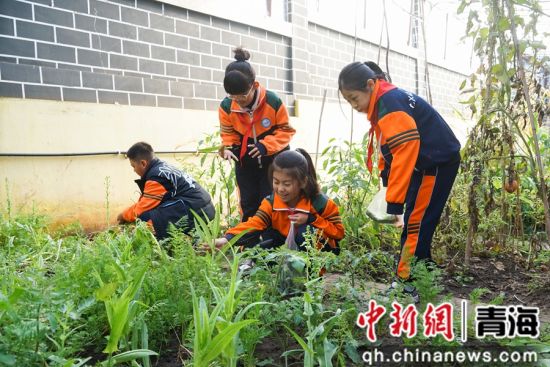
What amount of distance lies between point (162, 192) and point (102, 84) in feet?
4.27

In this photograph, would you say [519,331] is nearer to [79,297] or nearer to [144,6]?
[79,297]

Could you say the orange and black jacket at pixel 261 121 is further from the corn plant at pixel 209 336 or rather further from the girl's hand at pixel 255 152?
the corn plant at pixel 209 336

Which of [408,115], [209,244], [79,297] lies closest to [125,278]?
[79,297]

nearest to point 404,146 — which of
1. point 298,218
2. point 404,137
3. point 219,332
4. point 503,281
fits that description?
point 404,137

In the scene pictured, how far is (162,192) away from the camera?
136 inches

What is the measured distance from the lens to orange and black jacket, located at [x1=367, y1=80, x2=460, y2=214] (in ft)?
7.59

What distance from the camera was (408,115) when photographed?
2.36 meters

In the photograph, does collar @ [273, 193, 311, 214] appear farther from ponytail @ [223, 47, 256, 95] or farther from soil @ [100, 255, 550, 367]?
ponytail @ [223, 47, 256, 95]

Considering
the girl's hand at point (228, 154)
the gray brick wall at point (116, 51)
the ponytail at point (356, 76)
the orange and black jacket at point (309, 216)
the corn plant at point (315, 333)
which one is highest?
the gray brick wall at point (116, 51)

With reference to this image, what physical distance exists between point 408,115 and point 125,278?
146 centimetres

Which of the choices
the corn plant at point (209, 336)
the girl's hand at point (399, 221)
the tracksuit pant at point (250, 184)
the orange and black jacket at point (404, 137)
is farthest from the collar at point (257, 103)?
the corn plant at point (209, 336)

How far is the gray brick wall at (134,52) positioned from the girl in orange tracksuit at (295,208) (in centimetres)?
211

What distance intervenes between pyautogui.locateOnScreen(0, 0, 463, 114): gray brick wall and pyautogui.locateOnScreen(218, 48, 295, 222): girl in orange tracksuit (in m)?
1.33

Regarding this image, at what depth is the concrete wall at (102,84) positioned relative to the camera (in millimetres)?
3678
